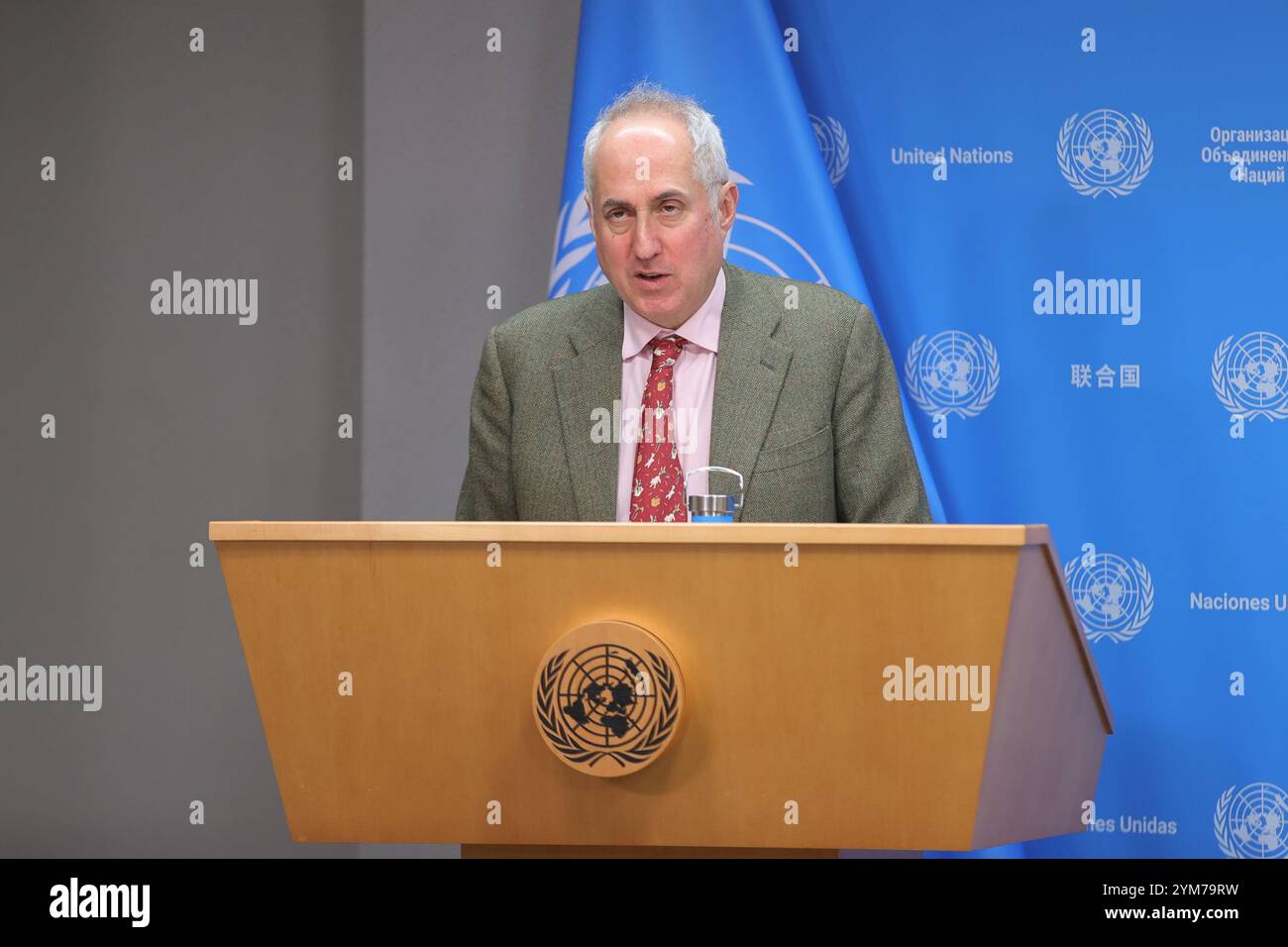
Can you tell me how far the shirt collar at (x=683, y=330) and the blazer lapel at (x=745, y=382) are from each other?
0.07 feet

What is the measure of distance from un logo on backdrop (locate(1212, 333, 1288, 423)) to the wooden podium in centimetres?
233

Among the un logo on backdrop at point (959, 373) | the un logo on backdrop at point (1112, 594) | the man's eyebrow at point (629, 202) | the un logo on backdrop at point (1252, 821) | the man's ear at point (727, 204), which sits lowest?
the un logo on backdrop at point (1252, 821)

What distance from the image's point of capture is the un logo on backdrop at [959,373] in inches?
155

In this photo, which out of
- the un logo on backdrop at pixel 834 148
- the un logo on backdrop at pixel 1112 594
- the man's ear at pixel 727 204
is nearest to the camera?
the man's ear at pixel 727 204

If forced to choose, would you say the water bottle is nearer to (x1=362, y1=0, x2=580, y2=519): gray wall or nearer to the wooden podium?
the wooden podium

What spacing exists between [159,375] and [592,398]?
2373 millimetres

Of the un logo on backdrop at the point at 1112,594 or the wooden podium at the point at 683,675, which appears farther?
the un logo on backdrop at the point at 1112,594

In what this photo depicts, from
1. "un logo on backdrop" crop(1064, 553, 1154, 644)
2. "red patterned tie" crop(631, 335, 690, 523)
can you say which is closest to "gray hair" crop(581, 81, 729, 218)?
"red patterned tie" crop(631, 335, 690, 523)

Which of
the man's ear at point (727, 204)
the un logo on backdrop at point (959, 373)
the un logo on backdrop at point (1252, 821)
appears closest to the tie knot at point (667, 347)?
the man's ear at point (727, 204)

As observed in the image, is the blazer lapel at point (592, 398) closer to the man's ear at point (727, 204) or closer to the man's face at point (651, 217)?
the man's face at point (651, 217)

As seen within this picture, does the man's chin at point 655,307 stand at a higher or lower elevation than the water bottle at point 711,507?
higher

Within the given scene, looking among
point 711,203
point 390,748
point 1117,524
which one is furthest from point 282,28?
point 390,748

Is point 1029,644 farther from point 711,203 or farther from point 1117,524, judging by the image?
point 1117,524
